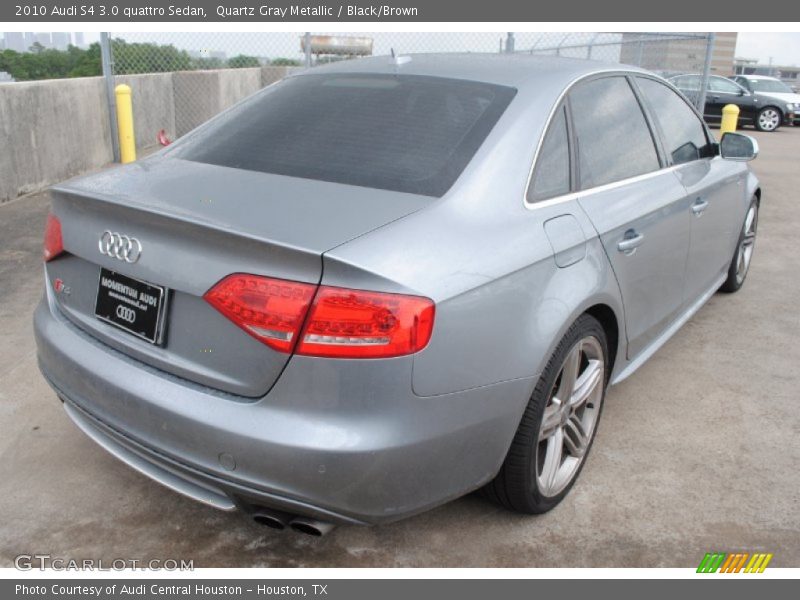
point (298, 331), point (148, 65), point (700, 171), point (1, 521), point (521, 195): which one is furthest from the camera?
point (148, 65)

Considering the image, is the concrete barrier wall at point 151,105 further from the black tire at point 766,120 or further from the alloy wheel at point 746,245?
the black tire at point 766,120

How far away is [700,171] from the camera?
13.2 feet

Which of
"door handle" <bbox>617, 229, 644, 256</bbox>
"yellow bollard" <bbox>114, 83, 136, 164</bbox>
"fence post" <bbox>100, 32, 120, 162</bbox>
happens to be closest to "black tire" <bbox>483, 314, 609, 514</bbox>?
"door handle" <bbox>617, 229, 644, 256</bbox>

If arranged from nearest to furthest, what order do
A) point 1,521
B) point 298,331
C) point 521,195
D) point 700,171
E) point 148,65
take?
1. point 298,331
2. point 521,195
3. point 1,521
4. point 700,171
5. point 148,65

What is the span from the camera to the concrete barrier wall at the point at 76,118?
7574 millimetres

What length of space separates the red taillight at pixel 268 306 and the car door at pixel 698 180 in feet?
7.75

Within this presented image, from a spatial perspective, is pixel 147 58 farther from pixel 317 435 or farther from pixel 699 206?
pixel 317 435

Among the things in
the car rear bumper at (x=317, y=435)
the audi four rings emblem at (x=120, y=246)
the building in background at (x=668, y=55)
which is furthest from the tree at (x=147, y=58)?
the car rear bumper at (x=317, y=435)

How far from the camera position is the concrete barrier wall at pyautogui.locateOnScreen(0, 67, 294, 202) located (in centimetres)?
757

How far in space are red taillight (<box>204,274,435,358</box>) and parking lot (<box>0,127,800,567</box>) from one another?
35.6 inches

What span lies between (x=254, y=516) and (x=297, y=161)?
→ 3.85ft

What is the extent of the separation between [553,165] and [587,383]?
0.83 m

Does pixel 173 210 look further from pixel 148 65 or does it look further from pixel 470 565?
pixel 148 65

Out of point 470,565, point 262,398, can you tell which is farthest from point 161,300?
point 470,565
